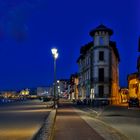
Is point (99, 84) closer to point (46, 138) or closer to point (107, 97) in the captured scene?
point (107, 97)

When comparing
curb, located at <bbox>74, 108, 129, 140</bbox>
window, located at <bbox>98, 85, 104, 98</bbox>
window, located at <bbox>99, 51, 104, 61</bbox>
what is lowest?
curb, located at <bbox>74, 108, 129, 140</bbox>

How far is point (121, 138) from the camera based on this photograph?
64.1 ft

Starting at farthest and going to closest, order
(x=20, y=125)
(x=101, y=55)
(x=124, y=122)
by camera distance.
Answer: (x=101, y=55)
(x=124, y=122)
(x=20, y=125)

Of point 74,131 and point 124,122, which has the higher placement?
point 124,122

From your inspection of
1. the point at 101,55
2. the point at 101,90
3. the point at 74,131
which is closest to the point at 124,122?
the point at 74,131

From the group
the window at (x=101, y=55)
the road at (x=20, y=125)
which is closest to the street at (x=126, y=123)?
the road at (x=20, y=125)

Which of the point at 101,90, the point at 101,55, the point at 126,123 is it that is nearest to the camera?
the point at 126,123

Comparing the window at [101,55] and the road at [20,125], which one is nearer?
the road at [20,125]

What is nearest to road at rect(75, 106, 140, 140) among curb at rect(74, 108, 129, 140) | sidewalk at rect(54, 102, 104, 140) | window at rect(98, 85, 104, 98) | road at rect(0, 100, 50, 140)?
curb at rect(74, 108, 129, 140)

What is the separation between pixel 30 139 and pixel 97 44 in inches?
3095

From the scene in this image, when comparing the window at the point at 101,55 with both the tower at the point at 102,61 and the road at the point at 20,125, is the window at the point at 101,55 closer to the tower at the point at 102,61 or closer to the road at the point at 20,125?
the tower at the point at 102,61

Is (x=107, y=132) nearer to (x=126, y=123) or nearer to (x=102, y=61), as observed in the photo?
(x=126, y=123)

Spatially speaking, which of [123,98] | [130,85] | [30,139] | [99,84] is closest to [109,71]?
[99,84]

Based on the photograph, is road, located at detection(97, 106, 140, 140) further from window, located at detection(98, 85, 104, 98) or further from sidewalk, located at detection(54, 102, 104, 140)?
window, located at detection(98, 85, 104, 98)
